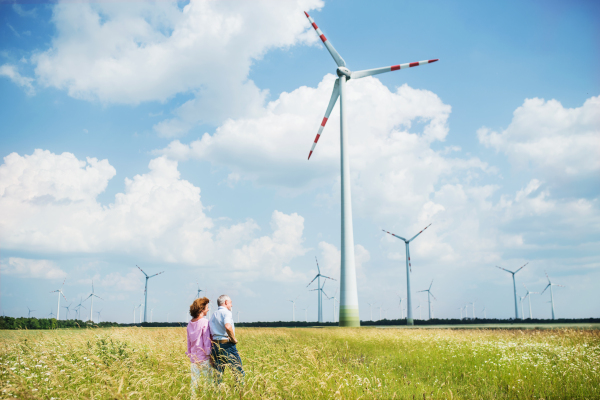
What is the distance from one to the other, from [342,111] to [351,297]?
22.3 m

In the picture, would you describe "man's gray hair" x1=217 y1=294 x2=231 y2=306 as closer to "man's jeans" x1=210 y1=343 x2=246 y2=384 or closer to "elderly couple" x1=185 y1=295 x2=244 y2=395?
"elderly couple" x1=185 y1=295 x2=244 y2=395

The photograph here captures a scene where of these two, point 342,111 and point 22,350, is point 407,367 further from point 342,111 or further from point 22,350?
point 342,111

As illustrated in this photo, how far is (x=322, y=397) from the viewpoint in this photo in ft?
21.6

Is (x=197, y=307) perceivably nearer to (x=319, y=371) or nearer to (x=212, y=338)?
(x=212, y=338)

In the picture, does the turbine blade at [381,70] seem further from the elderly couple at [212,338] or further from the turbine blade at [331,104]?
the elderly couple at [212,338]

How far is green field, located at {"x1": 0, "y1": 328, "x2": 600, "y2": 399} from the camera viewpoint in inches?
255

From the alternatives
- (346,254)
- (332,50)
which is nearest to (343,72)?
(332,50)

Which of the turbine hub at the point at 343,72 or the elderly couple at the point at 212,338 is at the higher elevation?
the turbine hub at the point at 343,72

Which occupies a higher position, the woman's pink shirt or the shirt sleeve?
the shirt sleeve

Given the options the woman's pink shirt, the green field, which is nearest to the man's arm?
the woman's pink shirt

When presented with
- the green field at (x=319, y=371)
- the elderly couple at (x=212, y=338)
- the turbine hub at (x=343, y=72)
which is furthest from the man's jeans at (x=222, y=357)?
the turbine hub at (x=343, y=72)

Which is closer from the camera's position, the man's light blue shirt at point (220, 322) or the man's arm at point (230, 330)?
the man's arm at point (230, 330)

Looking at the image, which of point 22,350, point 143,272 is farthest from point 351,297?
point 143,272

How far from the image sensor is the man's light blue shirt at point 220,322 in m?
8.30
